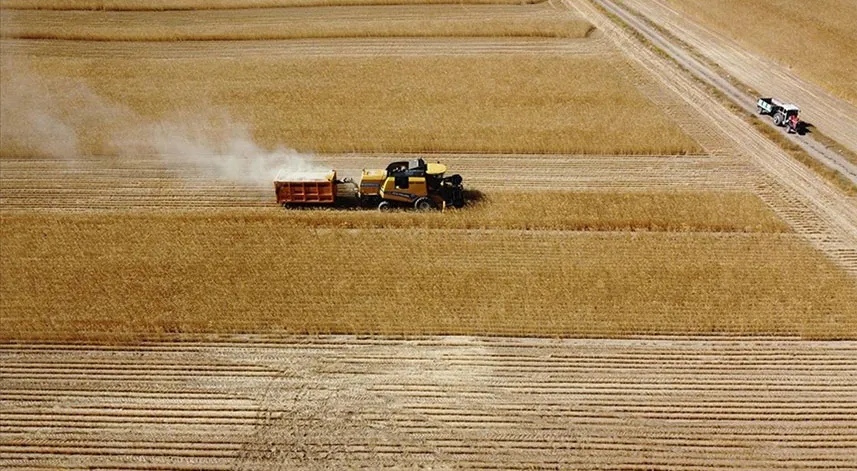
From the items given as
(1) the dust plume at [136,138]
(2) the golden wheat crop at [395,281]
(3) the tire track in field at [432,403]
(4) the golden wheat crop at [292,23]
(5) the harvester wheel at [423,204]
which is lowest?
(3) the tire track in field at [432,403]

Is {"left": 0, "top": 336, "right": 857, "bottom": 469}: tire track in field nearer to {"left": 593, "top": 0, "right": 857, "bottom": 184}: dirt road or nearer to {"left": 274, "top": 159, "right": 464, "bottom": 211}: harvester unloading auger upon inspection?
{"left": 274, "top": 159, "right": 464, "bottom": 211}: harvester unloading auger

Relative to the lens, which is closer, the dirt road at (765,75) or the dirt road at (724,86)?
the dirt road at (724,86)

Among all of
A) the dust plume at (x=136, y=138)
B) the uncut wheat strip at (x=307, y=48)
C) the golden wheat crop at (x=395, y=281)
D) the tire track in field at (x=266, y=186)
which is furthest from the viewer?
the uncut wheat strip at (x=307, y=48)

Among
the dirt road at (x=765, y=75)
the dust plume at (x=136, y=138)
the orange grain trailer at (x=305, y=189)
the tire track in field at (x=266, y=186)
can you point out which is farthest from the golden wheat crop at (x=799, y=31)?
the dust plume at (x=136, y=138)

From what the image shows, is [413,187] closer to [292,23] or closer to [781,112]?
[781,112]

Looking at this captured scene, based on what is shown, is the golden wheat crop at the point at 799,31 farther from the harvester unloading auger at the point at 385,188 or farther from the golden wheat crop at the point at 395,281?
the harvester unloading auger at the point at 385,188

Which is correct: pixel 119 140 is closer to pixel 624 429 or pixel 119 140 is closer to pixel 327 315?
pixel 327 315
